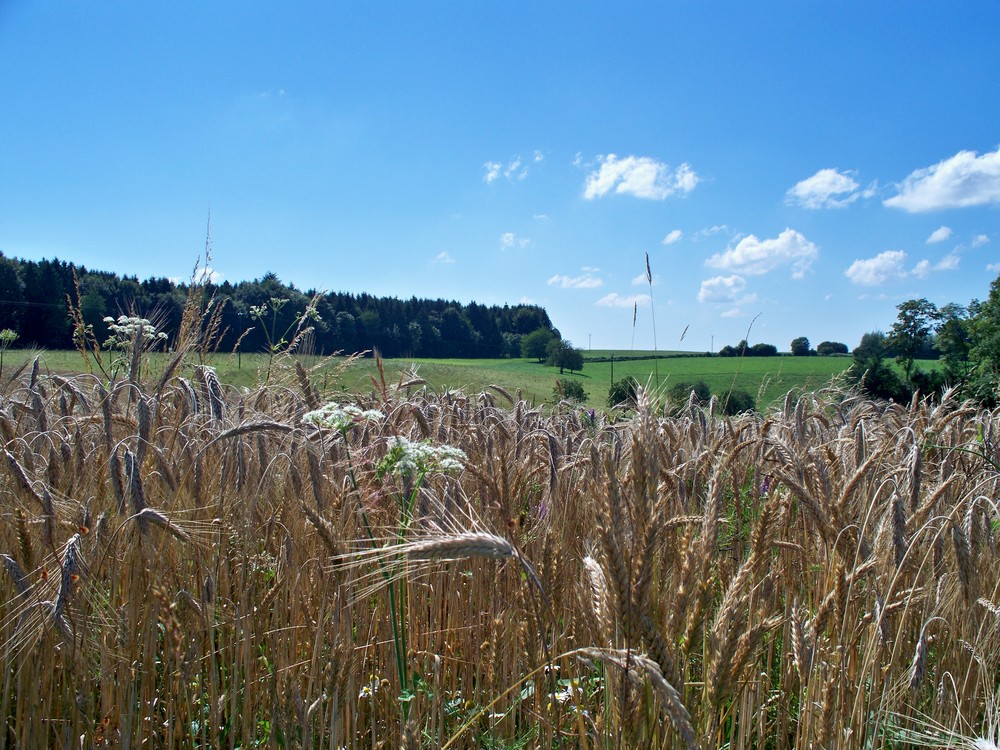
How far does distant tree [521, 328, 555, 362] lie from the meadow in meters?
57.6

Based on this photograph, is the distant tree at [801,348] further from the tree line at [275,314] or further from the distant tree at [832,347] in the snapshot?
the tree line at [275,314]

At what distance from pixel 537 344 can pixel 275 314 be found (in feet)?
190

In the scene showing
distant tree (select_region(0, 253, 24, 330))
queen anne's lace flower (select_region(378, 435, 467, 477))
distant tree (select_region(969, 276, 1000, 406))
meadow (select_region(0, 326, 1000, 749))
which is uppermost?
distant tree (select_region(0, 253, 24, 330))

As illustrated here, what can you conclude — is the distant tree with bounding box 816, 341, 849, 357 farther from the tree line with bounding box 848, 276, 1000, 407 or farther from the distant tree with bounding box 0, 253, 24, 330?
the distant tree with bounding box 0, 253, 24, 330

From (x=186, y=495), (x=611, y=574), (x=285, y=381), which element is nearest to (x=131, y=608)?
(x=186, y=495)

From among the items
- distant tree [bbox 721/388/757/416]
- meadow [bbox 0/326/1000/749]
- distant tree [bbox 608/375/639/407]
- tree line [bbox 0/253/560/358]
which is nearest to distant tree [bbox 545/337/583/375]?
tree line [bbox 0/253/560/358]

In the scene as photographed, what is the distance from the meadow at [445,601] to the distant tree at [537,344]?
189ft

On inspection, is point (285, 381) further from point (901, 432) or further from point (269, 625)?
point (901, 432)

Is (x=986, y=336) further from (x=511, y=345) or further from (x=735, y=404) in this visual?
(x=511, y=345)

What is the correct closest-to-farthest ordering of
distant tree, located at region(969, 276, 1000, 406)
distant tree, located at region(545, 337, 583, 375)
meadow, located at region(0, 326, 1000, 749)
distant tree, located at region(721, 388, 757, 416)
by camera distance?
1. meadow, located at region(0, 326, 1000, 749)
2. distant tree, located at region(721, 388, 757, 416)
3. distant tree, located at region(969, 276, 1000, 406)
4. distant tree, located at region(545, 337, 583, 375)

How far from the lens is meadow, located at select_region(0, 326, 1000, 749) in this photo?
1.50m

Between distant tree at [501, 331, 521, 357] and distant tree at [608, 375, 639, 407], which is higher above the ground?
distant tree at [501, 331, 521, 357]

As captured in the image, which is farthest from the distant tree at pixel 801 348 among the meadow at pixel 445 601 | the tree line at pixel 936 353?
the meadow at pixel 445 601

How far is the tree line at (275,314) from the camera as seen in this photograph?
443 inches
